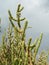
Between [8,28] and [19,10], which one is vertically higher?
[19,10]

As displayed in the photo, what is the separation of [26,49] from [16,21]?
1.82 ft

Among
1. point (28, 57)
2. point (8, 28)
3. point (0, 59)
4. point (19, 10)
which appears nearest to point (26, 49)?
point (28, 57)

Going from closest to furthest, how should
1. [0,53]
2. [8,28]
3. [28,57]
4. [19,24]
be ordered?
[28,57]
[19,24]
[0,53]
[8,28]

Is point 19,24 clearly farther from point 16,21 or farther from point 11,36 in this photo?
point 11,36

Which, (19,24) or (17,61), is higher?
(19,24)

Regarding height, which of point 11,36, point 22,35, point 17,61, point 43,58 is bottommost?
point 43,58

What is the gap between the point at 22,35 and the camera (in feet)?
10.7

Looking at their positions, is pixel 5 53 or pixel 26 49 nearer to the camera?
pixel 26 49

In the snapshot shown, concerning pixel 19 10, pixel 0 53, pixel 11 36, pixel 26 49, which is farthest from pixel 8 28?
pixel 26 49

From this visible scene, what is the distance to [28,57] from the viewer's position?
10.2ft

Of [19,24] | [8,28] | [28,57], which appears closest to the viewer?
[28,57]

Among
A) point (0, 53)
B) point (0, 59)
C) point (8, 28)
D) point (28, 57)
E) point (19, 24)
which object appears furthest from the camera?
point (8, 28)

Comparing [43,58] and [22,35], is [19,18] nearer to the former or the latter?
[22,35]

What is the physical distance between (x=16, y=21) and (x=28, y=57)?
66 centimetres
